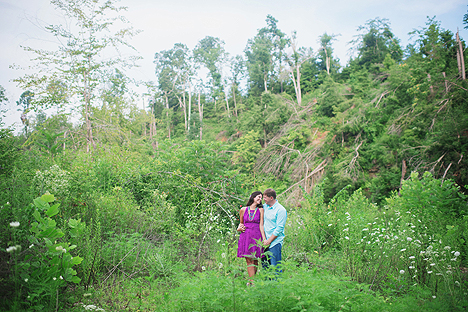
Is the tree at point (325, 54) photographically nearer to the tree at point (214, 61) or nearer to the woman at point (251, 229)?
the tree at point (214, 61)

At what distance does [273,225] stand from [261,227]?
0.61 feet

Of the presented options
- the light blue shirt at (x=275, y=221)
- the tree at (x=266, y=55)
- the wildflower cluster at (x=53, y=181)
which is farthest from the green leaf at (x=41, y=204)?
the tree at (x=266, y=55)

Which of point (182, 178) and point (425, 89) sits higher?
point (425, 89)

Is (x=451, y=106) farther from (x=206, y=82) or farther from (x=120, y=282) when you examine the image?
(x=206, y=82)

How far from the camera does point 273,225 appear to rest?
13.4ft

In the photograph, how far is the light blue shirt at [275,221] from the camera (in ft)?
12.8

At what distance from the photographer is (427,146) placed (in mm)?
8688

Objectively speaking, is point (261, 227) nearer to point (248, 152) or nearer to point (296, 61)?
point (248, 152)

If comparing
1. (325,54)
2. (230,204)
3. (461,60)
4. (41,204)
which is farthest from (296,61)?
(41,204)

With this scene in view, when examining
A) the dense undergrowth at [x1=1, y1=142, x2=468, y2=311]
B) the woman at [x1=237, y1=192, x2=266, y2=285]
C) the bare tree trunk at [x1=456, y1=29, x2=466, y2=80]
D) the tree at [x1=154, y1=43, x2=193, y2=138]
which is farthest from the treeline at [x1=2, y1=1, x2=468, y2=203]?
the tree at [x1=154, y1=43, x2=193, y2=138]

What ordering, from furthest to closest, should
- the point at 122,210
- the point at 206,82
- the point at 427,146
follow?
1. the point at 206,82
2. the point at 427,146
3. the point at 122,210

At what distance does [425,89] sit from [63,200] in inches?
477

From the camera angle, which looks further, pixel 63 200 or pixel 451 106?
pixel 451 106

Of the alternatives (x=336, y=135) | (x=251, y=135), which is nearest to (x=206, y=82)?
(x=251, y=135)
